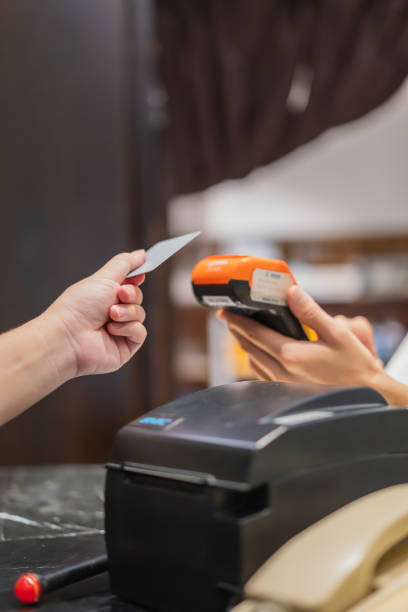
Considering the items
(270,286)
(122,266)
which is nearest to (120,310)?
(122,266)

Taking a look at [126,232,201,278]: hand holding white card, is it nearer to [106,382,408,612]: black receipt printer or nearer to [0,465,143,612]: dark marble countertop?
[106,382,408,612]: black receipt printer

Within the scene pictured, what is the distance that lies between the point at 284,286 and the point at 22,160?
1.26 m

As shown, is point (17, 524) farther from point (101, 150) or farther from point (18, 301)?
point (101, 150)

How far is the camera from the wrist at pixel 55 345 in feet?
2.07

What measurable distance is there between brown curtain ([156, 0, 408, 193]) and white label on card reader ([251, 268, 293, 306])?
2.01 metres

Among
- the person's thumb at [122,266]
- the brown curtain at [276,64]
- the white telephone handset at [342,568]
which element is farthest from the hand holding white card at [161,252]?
the brown curtain at [276,64]

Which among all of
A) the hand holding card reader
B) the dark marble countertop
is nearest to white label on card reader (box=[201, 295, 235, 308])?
the hand holding card reader

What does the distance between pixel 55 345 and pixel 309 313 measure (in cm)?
29

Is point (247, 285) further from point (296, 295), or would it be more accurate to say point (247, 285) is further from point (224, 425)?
point (224, 425)

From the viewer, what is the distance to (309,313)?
0.70 m

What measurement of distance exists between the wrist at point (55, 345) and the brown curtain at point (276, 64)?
211cm

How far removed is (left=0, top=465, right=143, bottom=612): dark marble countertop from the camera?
1.57 ft

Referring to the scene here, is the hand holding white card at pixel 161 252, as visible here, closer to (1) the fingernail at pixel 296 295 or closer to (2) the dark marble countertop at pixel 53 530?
(1) the fingernail at pixel 296 295

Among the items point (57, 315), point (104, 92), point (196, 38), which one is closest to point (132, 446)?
point (57, 315)
